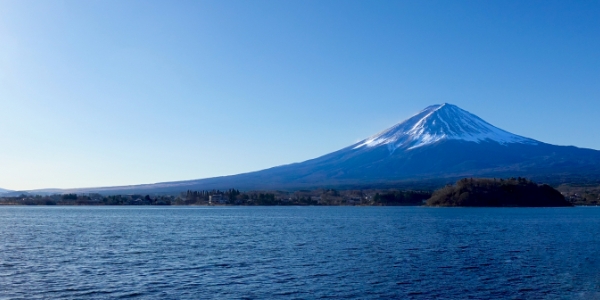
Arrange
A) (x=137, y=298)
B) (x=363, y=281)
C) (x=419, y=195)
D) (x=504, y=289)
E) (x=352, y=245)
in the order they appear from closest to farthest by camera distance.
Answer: (x=137, y=298), (x=504, y=289), (x=363, y=281), (x=352, y=245), (x=419, y=195)

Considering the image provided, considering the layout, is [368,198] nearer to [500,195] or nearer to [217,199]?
[500,195]

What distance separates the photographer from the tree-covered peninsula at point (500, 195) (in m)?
106

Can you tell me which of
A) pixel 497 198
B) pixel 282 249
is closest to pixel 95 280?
pixel 282 249

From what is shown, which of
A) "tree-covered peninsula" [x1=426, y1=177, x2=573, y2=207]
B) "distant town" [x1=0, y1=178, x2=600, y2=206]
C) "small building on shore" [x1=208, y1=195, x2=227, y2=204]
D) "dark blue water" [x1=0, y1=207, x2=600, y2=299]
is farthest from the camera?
"small building on shore" [x1=208, y1=195, x2=227, y2=204]

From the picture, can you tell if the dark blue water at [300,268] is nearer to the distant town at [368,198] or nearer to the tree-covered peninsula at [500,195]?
the tree-covered peninsula at [500,195]

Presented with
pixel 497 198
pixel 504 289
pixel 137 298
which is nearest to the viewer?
pixel 137 298

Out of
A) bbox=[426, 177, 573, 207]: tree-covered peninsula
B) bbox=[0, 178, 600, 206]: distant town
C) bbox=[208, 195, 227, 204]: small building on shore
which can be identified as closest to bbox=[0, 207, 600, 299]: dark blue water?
bbox=[426, 177, 573, 207]: tree-covered peninsula

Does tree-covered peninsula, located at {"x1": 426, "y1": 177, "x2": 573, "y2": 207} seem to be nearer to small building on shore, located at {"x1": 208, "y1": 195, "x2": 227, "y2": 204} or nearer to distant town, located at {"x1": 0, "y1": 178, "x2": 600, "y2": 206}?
distant town, located at {"x1": 0, "y1": 178, "x2": 600, "y2": 206}

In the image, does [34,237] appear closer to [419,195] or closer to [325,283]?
[325,283]

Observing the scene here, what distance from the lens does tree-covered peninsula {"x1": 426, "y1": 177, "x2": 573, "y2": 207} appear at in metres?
106

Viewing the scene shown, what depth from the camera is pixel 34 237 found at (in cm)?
3975

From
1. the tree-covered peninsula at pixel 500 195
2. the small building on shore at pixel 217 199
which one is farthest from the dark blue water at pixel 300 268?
the small building on shore at pixel 217 199

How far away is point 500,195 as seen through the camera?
352 ft

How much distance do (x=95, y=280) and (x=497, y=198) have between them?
96.2 meters
